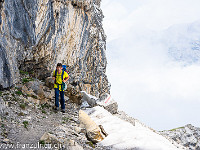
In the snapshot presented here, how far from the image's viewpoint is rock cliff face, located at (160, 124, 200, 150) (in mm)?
32750

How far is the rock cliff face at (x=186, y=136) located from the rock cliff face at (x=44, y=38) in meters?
18.2

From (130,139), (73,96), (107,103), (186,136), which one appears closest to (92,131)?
(130,139)

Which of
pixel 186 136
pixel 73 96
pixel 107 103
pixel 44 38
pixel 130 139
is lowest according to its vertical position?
pixel 186 136

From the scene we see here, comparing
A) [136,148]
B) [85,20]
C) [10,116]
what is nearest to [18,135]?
[10,116]

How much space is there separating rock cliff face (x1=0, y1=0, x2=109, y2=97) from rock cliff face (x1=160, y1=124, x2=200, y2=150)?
18162 millimetres

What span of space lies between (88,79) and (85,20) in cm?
1269

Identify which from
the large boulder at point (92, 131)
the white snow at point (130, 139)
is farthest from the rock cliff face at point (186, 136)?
the large boulder at point (92, 131)

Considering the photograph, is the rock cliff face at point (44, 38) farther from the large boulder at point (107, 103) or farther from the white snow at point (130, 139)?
the white snow at point (130, 139)

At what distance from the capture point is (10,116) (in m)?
7.75

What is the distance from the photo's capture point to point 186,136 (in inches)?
1342

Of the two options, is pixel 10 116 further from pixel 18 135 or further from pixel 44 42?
pixel 44 42

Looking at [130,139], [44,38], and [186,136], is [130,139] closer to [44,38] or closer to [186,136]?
[44,38]

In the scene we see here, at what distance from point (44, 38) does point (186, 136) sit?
31702 mm

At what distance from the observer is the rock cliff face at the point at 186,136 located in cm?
3275
